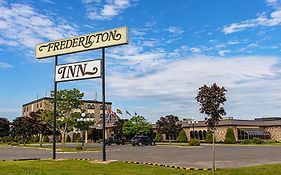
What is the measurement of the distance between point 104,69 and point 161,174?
8.64 meters

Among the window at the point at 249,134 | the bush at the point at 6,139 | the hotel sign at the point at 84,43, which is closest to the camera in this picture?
the hotel sign at the point at 84,43

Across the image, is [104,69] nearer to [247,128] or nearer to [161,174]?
[161,174]

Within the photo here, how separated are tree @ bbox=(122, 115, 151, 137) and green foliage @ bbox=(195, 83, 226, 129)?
57.1 metres

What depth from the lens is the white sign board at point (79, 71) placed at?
72.9 feet

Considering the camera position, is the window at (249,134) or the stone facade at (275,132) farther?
the stone facade at (275,132)

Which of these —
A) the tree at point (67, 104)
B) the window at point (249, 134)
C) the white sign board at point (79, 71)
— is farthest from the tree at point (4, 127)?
the white sign board at point (79, 71)

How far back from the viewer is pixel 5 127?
9888 centimetres

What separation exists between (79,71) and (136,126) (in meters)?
50.8

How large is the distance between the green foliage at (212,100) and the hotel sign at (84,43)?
7.14m

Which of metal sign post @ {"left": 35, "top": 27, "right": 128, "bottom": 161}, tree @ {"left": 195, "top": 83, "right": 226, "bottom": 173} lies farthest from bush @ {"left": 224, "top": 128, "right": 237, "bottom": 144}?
tree @ {"left": 195, "top": 83, "right": 226, "bottom": 173}

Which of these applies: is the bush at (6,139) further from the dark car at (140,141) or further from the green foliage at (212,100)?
the green foliage at (212,100)

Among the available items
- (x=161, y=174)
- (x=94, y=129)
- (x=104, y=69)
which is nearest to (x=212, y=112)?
(x=161, y=174)

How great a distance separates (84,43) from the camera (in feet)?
76.0

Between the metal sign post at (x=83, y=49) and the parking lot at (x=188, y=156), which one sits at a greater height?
the metal sign post at (x=83, y=49)
